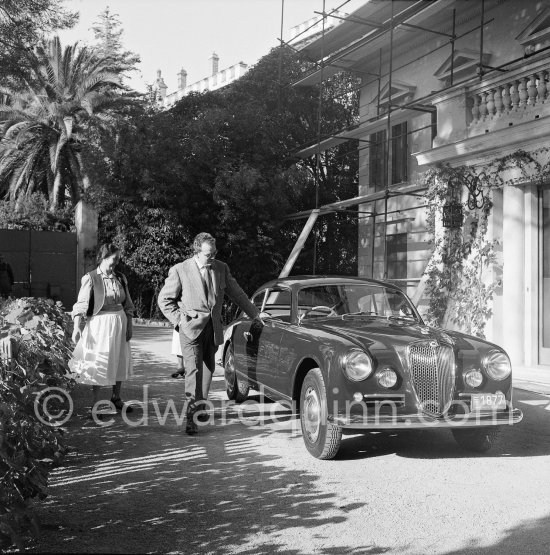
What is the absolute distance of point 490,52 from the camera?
15.0m

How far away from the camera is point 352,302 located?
7.03m

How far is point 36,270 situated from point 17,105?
985 cm

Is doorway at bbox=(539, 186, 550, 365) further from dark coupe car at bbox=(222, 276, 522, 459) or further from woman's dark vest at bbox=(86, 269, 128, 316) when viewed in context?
woman's dark vest at bbox=(86, 269, 128, 316)

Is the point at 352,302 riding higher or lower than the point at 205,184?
lower

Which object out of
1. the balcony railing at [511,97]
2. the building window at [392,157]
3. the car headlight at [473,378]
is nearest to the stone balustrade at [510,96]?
the balcony railing at [511,97]

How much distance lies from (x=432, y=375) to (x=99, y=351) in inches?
134

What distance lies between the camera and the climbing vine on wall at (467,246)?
11.4m

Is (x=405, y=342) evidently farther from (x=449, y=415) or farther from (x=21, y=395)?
(x=21, y=395)

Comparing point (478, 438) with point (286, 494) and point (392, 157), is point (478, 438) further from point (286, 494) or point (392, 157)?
point (392, 157)

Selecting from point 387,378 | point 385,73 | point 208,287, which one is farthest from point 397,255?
point 387,378

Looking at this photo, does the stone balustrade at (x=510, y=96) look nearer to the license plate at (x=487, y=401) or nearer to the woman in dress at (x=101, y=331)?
the license plate at (x=487, y=401)

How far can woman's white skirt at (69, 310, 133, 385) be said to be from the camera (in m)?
6.99

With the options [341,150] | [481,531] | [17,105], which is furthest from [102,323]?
[17,105]

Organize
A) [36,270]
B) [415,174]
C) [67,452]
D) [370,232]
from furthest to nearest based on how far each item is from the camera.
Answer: [36,270] < [370,232] < [415,174] < [67,452]
